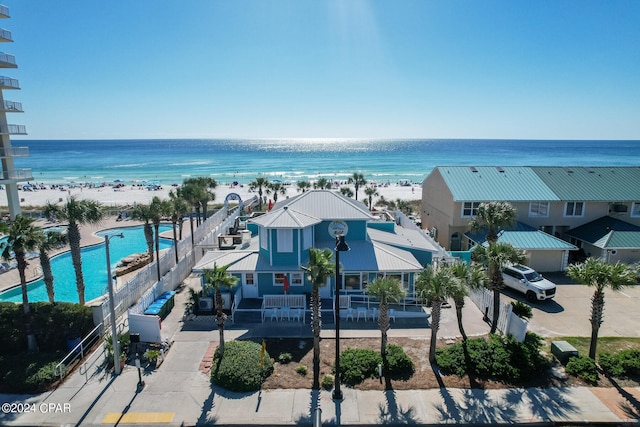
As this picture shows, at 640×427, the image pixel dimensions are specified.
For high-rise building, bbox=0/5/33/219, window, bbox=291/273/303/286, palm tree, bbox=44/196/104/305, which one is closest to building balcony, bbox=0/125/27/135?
high-rise building, bbox=0/5/33/219

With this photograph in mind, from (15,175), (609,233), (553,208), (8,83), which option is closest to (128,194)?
(15,175)

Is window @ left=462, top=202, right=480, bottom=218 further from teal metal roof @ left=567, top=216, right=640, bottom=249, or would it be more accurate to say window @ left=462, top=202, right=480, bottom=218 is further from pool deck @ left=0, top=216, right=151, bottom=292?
pool deck @ left=0, top=216, right=151, bottom=292

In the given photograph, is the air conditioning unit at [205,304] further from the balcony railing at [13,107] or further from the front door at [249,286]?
the balcony railing at [13,107]

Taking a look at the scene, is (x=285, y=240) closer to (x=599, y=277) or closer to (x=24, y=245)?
(x=24, y=245)

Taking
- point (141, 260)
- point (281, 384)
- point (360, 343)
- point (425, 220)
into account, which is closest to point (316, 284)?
point (281, 384)

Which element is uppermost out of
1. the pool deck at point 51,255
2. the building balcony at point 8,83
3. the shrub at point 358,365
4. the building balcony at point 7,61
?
the building balcony at point 7,61

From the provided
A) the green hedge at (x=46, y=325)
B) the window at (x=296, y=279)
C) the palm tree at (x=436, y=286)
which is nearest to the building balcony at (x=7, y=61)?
the green hedge at (x=46, y=325)

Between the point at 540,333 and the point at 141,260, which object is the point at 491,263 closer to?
the point at 540,333
